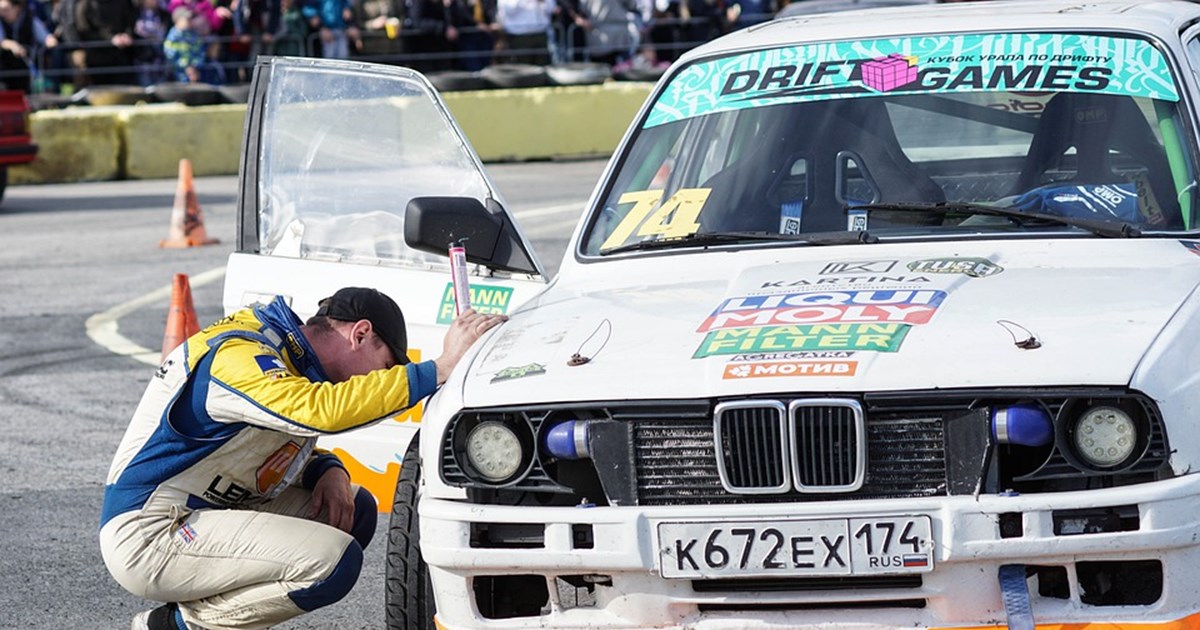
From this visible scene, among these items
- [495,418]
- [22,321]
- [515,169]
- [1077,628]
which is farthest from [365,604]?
[515,169]

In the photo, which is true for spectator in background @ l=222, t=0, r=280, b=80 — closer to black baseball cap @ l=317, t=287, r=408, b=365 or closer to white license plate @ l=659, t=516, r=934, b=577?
black baseball cap @ l=317, t=287, r=408, b=365

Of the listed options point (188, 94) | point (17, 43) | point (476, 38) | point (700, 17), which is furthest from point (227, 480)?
point (700, 17)

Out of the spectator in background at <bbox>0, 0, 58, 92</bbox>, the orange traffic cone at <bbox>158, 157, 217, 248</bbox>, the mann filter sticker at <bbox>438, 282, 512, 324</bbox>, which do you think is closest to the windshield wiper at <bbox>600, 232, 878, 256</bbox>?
the mann filter sticker at <bbox>438, 282, 512, 324</bbox>

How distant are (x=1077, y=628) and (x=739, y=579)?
0.68 meters

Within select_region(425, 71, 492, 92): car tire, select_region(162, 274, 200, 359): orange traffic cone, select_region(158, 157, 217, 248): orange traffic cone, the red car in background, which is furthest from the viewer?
select_region(425, 71, 492, 92): car tire

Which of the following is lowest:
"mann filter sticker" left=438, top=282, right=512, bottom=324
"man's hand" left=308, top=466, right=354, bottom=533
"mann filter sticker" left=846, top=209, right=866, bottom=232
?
"man's hand" left=308, top=466, right=354, bottom=533

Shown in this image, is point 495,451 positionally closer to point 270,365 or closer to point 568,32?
point 270,365

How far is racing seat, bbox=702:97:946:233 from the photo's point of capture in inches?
210

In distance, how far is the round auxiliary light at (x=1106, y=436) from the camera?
398 cm

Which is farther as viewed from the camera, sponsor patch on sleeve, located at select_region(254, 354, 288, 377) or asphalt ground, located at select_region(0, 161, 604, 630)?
asphalt ground, located at select_region(0, 161, 604, 630)

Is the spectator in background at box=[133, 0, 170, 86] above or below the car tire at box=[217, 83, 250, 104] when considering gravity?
above

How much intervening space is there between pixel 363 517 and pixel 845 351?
179 centimetres

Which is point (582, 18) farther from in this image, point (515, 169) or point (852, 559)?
point (852, 559)

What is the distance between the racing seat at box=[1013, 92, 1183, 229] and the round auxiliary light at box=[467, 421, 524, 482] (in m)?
1.72
